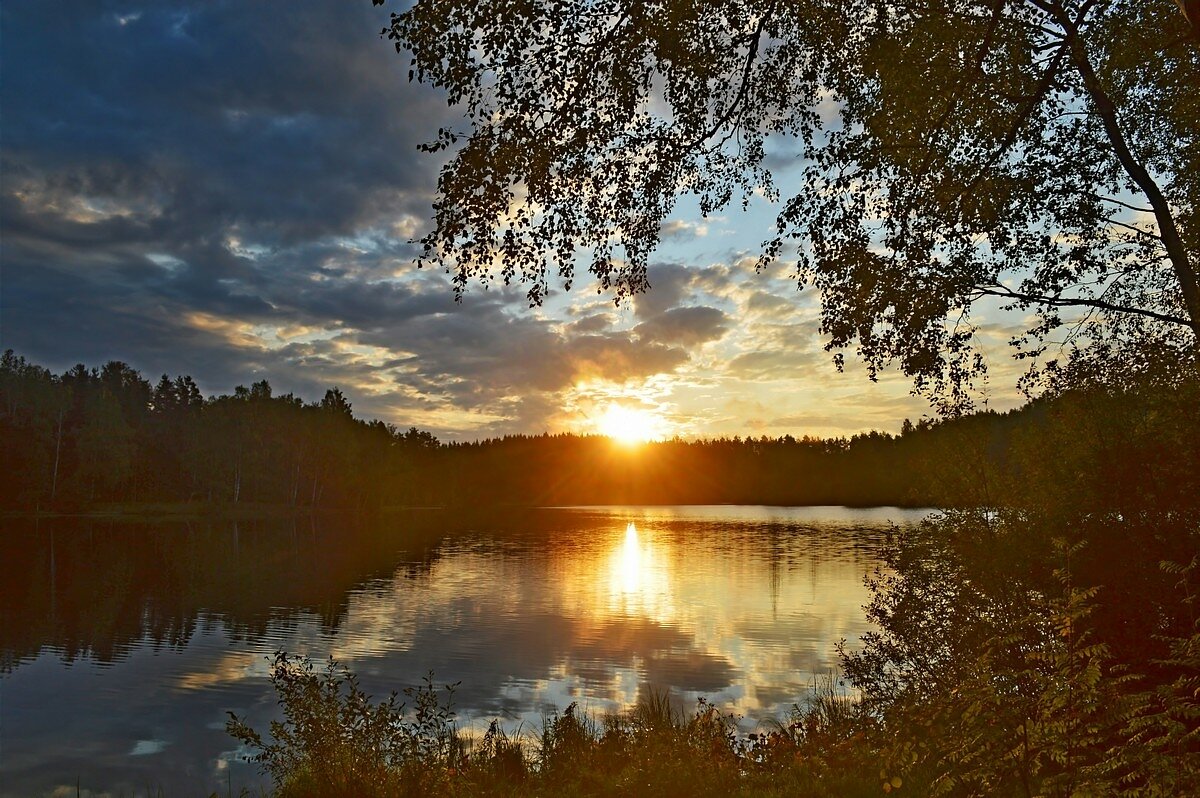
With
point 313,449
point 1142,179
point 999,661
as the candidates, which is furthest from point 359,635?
point 313,449

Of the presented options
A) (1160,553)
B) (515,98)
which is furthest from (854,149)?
(1160,553)

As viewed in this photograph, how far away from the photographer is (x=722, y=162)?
1318 cm

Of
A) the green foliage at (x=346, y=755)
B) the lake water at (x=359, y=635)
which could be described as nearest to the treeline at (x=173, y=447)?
the lake water at (x=359, y=635)

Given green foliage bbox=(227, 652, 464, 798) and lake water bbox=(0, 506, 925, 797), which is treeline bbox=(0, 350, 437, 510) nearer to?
lake water bbox=(0, 506, 925, 797)

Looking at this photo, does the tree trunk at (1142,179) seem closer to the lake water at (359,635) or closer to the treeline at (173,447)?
the lake water at (359,635)

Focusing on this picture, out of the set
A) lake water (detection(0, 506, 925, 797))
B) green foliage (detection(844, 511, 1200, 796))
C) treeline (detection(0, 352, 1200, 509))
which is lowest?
lake water (detection(0, 506, 925, 797))

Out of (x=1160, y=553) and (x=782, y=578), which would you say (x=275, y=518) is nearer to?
(x=782, y=578)

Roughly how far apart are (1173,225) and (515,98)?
1382cm

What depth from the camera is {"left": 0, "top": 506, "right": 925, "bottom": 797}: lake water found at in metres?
20.6

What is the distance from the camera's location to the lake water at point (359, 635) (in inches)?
811

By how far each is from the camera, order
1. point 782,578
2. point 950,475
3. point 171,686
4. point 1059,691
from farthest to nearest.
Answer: point 782,578 → point 171,686 → point 950,475 → point 1059,691

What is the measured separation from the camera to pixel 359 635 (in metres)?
33.4

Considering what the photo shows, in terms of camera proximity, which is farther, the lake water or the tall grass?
the lake water

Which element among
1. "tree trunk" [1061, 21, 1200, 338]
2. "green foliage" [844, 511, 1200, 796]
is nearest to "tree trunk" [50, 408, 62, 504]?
"green foliage" [844, 511, 1200, 796]
